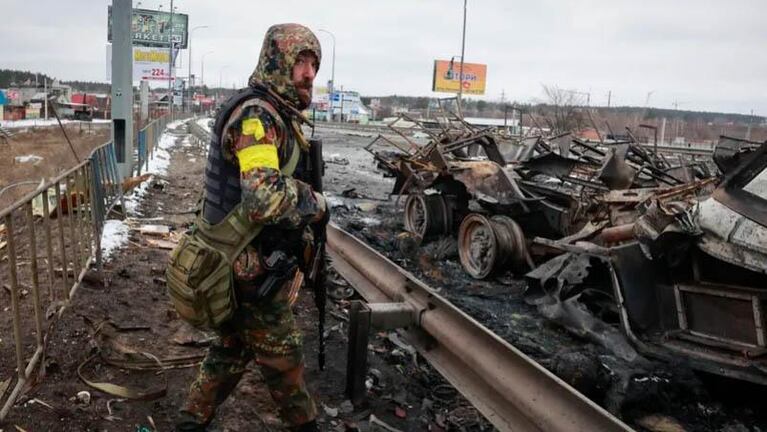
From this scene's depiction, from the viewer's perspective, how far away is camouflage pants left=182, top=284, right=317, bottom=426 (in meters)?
2.61

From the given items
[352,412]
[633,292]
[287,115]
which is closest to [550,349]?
[633,292]

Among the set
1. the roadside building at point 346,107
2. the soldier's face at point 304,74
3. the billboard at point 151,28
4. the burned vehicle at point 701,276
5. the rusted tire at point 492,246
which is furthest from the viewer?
the roadside building at point 346,107

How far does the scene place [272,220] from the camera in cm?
230

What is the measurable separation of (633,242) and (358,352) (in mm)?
2312

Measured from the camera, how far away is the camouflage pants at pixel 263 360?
2611 millimetres

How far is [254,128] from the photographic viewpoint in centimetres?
235

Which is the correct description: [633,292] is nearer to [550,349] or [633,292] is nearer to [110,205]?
[550,349]

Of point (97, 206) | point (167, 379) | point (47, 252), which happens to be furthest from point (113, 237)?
point (167, 379)

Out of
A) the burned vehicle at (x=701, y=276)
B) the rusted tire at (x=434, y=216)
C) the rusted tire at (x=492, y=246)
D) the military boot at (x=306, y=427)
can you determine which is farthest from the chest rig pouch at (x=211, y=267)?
the rusted tire at (x=434, y=216)

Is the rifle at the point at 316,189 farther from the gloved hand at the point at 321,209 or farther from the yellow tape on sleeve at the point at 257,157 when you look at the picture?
the yellow tape on sleeve at the point at 257,157

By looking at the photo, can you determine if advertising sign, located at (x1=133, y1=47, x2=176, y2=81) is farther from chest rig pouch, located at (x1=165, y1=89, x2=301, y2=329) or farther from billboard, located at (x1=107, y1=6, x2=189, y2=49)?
chest rig pouch, located at (x1=165, y1=89, x2=301, y2=329)

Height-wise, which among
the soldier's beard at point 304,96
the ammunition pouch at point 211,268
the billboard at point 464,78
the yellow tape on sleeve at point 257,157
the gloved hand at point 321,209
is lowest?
the ammunition pouch at point 211,268

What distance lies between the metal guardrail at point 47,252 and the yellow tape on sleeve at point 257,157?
4.51 ft

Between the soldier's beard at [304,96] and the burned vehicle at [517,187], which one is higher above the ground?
the soldier's beard at [304,96]
